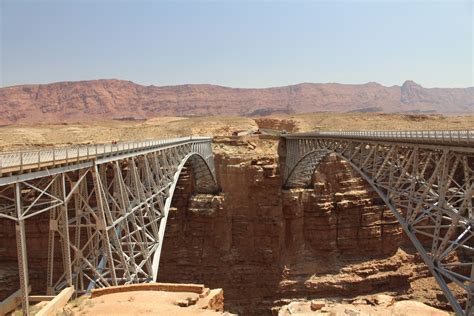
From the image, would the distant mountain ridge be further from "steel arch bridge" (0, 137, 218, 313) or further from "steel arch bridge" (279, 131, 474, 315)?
"steel arch bridge" (279, 131, 474, 315)

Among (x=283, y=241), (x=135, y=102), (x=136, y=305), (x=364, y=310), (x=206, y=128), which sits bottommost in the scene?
(x=283, y=241)

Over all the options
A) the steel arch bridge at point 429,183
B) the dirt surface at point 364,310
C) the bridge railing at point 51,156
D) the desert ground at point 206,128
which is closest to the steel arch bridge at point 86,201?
the bridge railing at point 51,156

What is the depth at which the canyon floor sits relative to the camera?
4369cm

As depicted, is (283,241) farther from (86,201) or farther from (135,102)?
(135,102)

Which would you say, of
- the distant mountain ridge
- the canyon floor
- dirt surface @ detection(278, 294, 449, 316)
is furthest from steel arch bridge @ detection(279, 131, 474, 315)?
the distant mountain ridge

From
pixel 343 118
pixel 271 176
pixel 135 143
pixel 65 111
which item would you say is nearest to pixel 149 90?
pixel 65 111

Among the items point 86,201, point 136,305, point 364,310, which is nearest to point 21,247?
point 136,305

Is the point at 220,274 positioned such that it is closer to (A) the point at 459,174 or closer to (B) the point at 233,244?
(B) the point at 233,244

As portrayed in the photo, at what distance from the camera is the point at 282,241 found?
4619cm

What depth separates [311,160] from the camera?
4462cm

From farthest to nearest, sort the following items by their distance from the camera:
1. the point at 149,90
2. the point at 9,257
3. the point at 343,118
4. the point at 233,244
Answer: the point at 149,90, the point at 343,118, the point at 233,244, the point at 9,257

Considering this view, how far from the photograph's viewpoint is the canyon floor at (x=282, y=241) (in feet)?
143

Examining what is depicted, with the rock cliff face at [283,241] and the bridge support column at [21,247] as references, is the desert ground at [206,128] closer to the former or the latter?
the rock cliff face at [283,241]

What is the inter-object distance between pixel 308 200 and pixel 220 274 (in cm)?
1168
